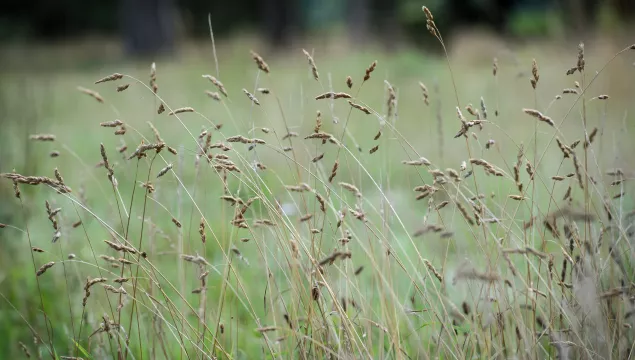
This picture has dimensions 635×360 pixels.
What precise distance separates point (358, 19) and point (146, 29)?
6421 millimetres

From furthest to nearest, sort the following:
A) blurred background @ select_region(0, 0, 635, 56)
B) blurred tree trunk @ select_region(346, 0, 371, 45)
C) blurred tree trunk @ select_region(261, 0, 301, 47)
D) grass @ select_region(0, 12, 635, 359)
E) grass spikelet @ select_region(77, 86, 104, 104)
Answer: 1. blurred tree trunk @ select_region(346, 0, 371, 45)
2. blurred tree trunk @ select_region(261, 0, 301, 47)
3. blurred background @ select_region(0, 0, 635, 56)
4. grass spikelet @ select_region(77, 86, 104, 104)
5. grass @ select_region(0, 12, 635, 359)

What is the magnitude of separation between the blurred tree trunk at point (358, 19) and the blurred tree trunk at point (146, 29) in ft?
16.3

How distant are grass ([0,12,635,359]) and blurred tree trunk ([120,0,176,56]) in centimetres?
153

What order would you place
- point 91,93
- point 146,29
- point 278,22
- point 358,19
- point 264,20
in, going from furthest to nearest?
point 358,19
point 264,20
point 278,22
point 146,29
point 91,93

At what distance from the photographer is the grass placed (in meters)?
1.64

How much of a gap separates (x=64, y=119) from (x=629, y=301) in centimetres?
664

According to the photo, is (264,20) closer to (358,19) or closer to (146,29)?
(358,19)

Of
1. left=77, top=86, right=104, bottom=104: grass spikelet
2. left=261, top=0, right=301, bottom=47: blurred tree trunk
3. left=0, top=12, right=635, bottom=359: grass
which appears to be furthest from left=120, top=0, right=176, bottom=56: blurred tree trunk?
left=77, top=86, right=104, bottom=104: grass spikelet

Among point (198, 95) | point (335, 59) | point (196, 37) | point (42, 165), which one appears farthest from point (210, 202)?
point (196, 37)

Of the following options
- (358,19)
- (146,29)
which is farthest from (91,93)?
(358,19)

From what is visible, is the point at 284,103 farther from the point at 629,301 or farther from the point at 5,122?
the point at 629,301

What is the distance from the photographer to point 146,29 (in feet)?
46.8

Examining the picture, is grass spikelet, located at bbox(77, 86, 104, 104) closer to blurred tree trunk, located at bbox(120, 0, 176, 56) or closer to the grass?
the grass

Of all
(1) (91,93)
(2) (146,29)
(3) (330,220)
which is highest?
(1) (91,93)
